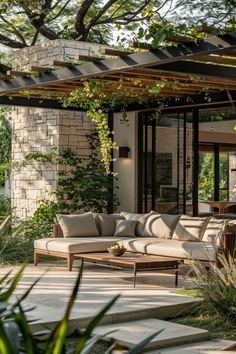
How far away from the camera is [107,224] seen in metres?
11.8

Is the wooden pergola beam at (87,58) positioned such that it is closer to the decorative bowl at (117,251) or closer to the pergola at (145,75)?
the pergola at (145,75)

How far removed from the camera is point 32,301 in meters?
7.84

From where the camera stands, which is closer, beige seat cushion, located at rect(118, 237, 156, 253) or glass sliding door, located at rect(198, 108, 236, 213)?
beige seat cushion, located at rect(118, 237, 156, 253)

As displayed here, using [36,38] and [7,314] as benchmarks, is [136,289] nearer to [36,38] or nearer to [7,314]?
[7,314]

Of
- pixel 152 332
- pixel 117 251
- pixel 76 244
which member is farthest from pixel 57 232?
pixel 152 332

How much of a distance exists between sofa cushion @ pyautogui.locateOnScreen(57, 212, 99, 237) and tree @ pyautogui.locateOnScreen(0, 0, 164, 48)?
19.9 ft

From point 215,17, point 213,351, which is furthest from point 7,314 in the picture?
point 215,17

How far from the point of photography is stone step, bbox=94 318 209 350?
6246 millimetres

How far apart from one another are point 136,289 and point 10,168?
6.20 metres

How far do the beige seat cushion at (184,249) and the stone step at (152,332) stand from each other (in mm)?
2137

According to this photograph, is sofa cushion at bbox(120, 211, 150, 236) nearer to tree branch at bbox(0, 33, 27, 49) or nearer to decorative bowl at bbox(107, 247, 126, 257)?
decorative bowl at bbox(107, 247, 126, 257)

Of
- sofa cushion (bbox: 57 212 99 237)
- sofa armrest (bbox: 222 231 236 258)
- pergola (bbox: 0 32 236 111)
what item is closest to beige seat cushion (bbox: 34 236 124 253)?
sofa cushion (bbox: 57 212 99 237)

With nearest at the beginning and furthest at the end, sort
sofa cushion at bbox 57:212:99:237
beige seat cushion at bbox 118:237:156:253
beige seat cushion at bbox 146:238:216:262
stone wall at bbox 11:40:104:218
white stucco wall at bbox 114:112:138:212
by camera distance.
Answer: beige seat cushion at bbox 146:238:216:262
beige seat cushion at bbox 118:237:156:253
sofa cushion at bbox 57:212:99:237
stone wall at bbox 11:40:104:218
white stucco wall at bbox 114:112:138:212

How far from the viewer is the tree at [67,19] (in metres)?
16.4
